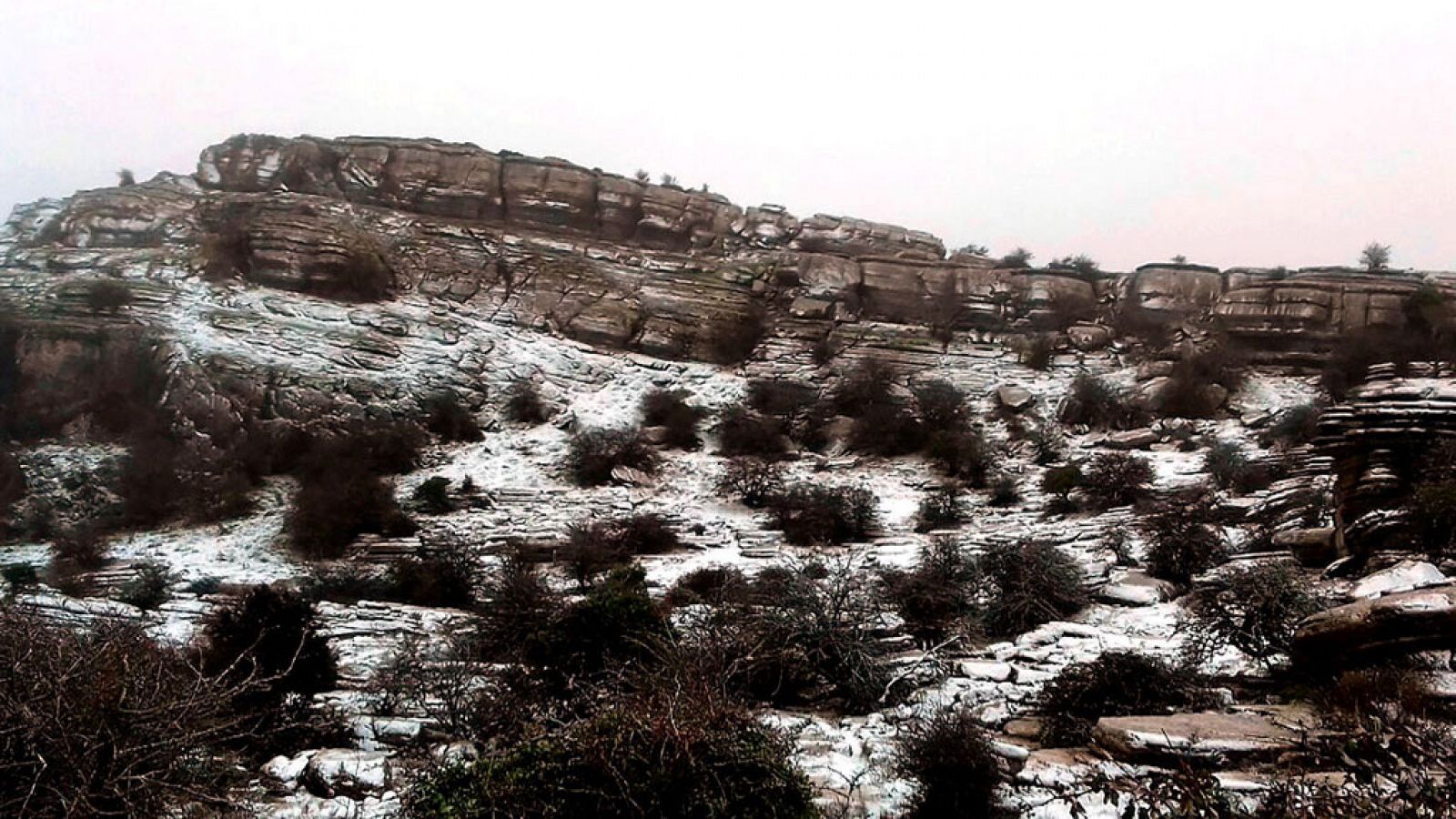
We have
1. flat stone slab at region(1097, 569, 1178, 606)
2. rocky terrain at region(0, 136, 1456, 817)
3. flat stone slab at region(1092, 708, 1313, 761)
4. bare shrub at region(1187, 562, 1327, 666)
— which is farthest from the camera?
flat stone slab at region(1097, 569, 1178, 606)

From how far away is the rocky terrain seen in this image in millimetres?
5816

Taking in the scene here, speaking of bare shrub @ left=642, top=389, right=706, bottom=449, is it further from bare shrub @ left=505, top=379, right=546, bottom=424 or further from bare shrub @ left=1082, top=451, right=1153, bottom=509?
bare shrub @ left=1082, top=451, right=1153, bottom=509

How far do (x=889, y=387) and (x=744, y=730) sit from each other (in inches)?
764

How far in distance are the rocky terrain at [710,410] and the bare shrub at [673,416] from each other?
0.36m

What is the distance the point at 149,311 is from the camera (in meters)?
22.1

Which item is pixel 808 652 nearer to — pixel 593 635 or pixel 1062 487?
pixel 593 635

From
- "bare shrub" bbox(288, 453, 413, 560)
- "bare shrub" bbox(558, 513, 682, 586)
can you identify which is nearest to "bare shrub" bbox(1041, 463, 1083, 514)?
"bare shrub" bbox(558, 513, 682, 586)

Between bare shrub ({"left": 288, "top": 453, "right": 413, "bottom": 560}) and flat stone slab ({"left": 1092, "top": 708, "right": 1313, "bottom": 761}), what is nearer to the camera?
flat stone slab ({"left": 1092, "top": 708, "right": 1313, "bottom": 761})

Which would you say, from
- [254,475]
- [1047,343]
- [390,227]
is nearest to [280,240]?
[390,227]

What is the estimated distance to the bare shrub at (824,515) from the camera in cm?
1437

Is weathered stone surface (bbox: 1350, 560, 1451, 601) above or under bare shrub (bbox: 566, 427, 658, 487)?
above

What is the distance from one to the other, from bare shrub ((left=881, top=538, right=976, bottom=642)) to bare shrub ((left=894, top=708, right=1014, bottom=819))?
4.09 meters

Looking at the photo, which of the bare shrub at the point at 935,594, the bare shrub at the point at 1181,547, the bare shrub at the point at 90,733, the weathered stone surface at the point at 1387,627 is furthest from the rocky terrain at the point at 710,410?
the bare shrub at the point at 90,733

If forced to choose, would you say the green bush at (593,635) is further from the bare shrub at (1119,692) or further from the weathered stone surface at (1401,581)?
the weathered stone surface at (1401,581)
